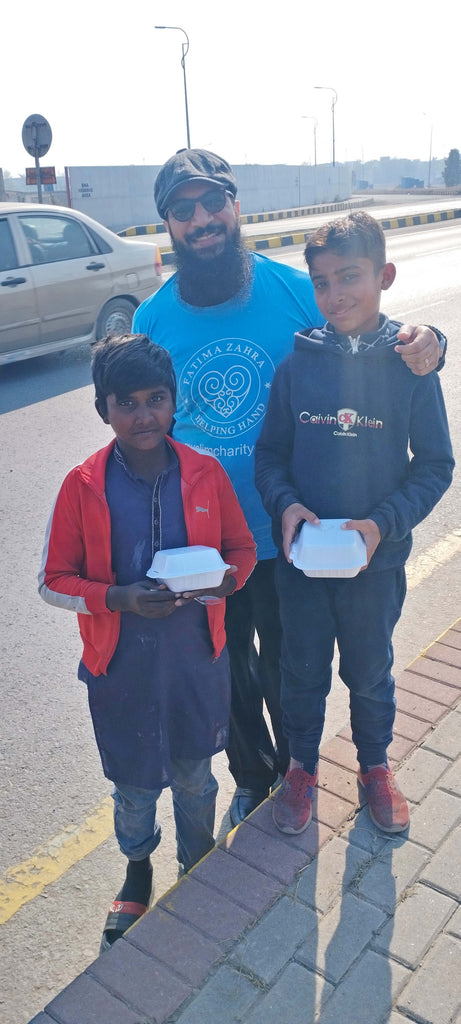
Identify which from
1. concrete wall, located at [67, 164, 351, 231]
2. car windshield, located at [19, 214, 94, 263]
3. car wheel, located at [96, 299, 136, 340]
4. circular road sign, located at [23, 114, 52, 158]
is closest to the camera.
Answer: car windshield, located at [19, 214, 94, 263]

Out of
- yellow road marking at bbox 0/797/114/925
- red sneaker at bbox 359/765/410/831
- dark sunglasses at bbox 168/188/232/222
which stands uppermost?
dark sunglasses at bbox 168/188/232/222

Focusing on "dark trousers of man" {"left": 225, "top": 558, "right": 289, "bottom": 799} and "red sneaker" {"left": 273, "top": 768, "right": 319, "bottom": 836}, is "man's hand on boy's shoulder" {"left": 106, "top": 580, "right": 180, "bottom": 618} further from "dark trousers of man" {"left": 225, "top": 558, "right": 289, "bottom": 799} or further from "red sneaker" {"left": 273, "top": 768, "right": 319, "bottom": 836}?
"red sneaker" {"left": 273, "top": 768, "right": 319, "bottom": 836}

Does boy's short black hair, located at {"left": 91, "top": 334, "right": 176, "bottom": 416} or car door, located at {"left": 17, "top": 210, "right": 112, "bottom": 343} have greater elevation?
boy's short black hair, located at {"left": 91, "top": 334, "right": 176, "bottom": 416}

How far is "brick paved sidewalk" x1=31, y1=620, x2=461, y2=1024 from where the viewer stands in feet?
6.26

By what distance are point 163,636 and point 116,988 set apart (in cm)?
82

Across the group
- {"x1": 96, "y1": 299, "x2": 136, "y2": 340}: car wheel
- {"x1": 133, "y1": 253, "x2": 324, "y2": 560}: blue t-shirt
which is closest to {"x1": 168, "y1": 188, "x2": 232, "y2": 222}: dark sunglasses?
{"x1": 133, "y1": 253, "x2": 324, "y2": 560}: blue t-shirt

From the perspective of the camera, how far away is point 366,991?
1.93 metres

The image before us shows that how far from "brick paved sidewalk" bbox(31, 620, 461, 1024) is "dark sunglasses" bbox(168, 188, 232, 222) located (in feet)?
5.78

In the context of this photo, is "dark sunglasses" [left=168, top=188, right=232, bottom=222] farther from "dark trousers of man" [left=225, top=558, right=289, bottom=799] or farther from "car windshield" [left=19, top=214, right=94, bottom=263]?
"car windshield" [left=19, top=214, right=94, bottom=263]

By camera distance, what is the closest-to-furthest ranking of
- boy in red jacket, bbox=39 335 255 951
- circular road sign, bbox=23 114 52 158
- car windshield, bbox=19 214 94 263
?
1. boy in red jacket, bbox=39 335 255 951
2. car windshield, bbox=19 214 94 263
3. circular road sign, bbox=23 114 52 158

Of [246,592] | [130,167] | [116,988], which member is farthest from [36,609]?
[130,167]

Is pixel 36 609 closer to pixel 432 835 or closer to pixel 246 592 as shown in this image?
pixel 246 592

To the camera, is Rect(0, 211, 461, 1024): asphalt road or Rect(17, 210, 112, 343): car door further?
Rect(17, 210, 112, 343): car door

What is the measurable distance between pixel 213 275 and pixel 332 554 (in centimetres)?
88
